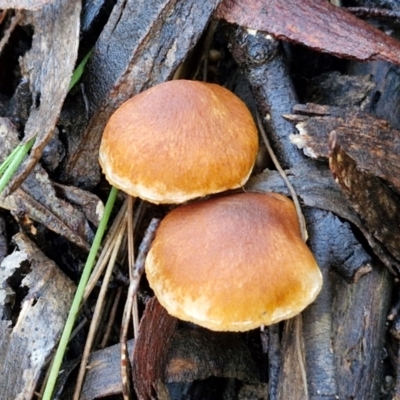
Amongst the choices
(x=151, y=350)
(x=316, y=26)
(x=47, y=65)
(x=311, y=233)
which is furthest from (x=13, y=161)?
(x=316, y=26)

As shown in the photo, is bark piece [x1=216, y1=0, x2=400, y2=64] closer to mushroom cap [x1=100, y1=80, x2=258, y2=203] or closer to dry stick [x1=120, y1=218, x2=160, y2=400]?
mushroom cap [x1=100, y1=80, x2=258, y2=203]

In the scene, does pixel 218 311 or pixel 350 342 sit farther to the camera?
pixel 350 342

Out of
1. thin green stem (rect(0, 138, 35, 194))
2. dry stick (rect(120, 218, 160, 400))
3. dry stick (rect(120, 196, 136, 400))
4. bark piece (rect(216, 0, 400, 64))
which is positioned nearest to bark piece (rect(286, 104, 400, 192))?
bark piece (rect(216, 0, 400, 64))

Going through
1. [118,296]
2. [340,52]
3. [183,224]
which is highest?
[340,52]

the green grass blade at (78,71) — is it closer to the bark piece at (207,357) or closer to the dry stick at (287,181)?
the dry stick at (287,181)

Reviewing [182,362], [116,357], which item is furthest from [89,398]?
[182,362]

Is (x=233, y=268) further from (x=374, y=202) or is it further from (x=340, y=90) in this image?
(x=340, y=90)

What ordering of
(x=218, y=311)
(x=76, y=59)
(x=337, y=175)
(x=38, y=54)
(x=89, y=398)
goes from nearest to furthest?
(x=218, y=311) → (x=337, y=175) → (x=89, y=398) → (x=76, y=59) → (x=38, y=54)

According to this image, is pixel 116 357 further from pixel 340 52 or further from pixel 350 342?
pixel 340 52
